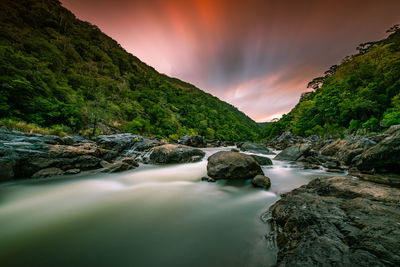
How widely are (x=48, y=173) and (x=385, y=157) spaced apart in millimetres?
12909

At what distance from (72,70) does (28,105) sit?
56.5 ft

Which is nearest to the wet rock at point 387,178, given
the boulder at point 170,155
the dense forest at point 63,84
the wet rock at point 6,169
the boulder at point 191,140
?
the boulder at point 170,155

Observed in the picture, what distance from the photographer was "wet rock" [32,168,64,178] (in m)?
5.60

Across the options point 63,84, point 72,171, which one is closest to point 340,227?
point 72,171

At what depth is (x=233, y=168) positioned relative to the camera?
5156 millimetres

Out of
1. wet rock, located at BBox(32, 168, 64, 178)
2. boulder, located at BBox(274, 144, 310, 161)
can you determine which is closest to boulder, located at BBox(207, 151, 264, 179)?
boulder, located at BBox(274, 144, 310, 161)

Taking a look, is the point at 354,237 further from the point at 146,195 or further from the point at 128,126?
the point at 128,126

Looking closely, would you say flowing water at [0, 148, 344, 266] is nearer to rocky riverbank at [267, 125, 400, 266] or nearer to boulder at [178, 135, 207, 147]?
rocky riverbank at [267, 125, 400, 266]

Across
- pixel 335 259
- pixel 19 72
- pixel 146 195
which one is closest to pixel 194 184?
pixel 146 195

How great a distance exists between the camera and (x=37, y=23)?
26.0 meters

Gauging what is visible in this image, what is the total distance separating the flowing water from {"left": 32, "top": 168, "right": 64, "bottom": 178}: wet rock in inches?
24.2

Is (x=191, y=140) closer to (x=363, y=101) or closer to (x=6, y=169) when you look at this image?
(x=6, y=169)

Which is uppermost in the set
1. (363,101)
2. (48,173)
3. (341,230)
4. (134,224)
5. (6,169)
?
(363,101)

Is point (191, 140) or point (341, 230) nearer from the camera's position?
point (341, 230)
